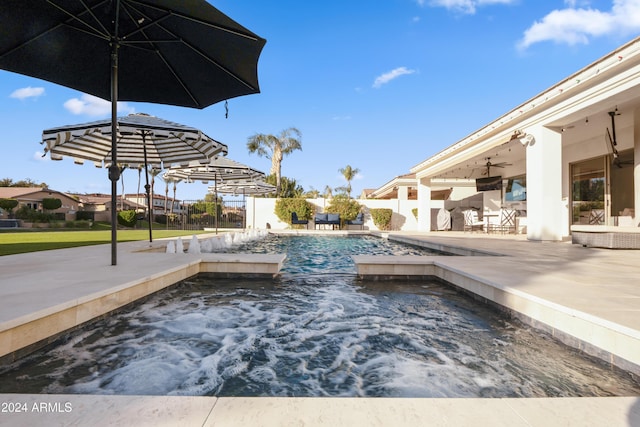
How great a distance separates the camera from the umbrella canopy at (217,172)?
402 inches

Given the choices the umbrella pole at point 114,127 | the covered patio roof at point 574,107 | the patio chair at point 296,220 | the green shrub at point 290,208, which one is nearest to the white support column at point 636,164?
the covered patio roof at point 574,107

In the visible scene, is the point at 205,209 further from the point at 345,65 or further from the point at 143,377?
the point at 143,377

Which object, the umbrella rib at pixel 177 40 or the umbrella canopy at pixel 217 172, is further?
the umbrella canopy at pixel 217 172

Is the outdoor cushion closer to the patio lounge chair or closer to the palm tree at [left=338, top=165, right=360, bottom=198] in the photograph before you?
the patio lounge chair

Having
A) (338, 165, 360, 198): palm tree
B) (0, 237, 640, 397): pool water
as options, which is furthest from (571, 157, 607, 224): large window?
(338, 165, 360, 198): palm tree

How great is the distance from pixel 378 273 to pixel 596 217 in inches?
376

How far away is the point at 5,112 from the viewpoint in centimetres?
2072

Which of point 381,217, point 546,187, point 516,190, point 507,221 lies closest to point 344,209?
point 381,217

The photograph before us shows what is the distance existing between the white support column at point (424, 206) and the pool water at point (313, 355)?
1299 centimetres

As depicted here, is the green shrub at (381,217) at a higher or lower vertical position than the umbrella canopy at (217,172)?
lower

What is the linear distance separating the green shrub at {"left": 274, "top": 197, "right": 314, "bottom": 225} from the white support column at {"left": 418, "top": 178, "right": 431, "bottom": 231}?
6.28 m

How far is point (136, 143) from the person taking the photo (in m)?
7.18

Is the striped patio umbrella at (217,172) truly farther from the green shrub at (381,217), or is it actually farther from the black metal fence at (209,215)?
the green shrub at (381,217)

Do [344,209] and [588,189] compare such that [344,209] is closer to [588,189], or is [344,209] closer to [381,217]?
[381,217]
